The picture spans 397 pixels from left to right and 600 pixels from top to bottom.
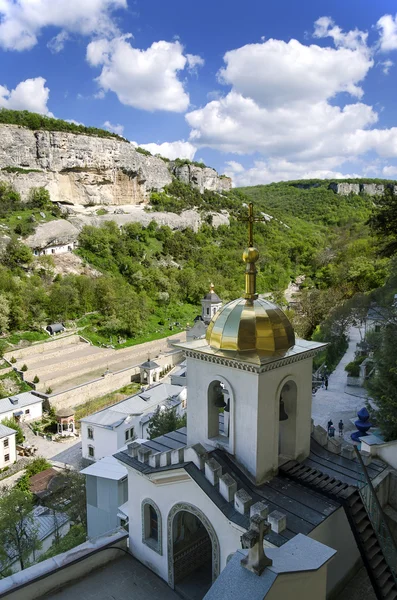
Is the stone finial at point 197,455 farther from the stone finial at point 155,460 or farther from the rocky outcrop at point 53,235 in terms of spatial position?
the rocky outcrop at point 53,235

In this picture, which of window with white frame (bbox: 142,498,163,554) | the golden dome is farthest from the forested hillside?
window with white frame (bbox: 142,498,163,554)

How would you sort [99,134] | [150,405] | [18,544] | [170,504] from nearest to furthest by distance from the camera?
[170,504], [18,544], [150,405], [99,134]

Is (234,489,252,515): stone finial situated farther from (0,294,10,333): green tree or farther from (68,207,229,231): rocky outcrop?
(68,207,229,231): rocky outcrop

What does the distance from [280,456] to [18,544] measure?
39.9 ft

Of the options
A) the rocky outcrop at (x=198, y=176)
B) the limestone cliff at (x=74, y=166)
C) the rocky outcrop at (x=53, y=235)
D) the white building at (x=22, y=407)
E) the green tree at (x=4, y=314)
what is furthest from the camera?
the rocky outcrop at (x=198, y=176)

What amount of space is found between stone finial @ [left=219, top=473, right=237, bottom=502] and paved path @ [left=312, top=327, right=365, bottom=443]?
8408mm

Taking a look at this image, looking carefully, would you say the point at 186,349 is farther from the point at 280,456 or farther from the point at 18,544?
the point at 18,544

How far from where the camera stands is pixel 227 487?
210 inches

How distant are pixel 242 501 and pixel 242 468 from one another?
2.67ft

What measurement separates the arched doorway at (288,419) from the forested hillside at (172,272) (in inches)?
664

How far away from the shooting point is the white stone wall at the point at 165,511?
538 centimetres

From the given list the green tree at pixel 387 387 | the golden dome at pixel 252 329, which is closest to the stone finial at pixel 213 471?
the golden dome at pixel 252 329

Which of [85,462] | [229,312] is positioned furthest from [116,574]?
[85,462]

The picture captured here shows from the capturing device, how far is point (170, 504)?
20.0 ft
